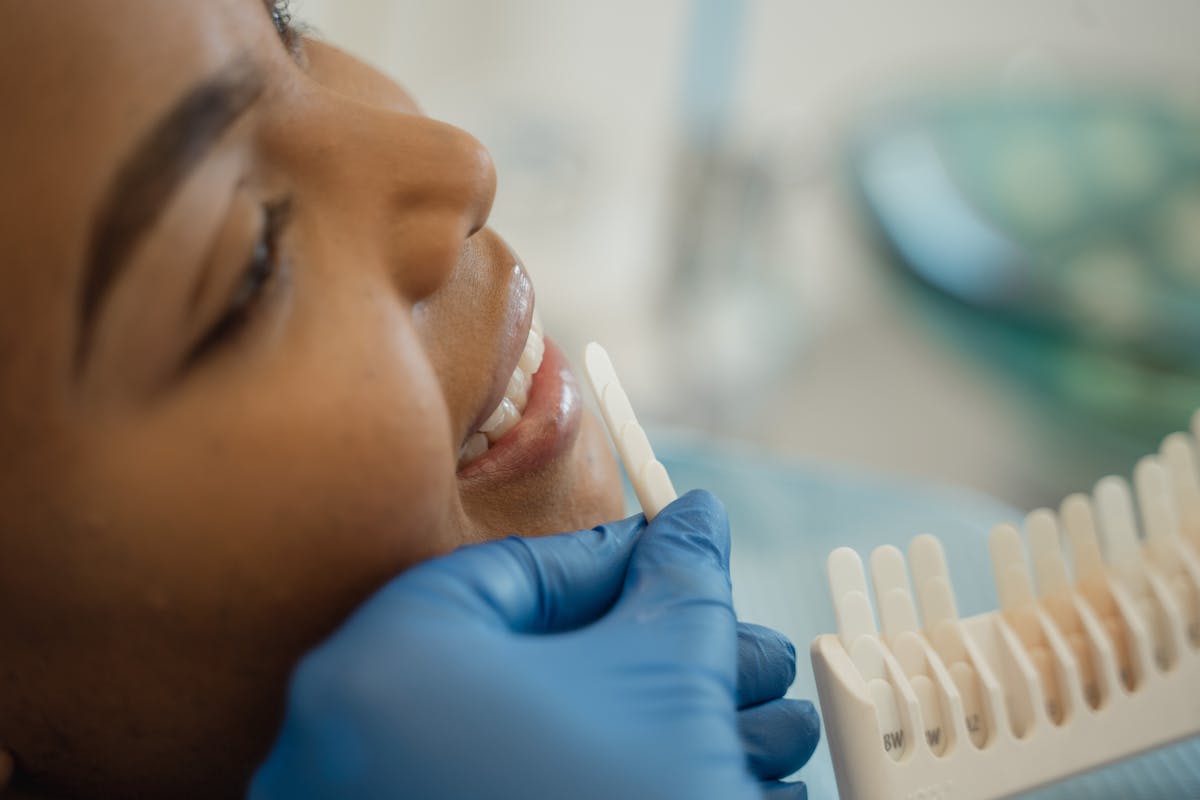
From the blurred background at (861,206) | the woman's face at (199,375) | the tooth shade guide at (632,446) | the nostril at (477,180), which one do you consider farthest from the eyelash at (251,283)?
the blurred background at (861,206)

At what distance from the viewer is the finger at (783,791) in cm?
75

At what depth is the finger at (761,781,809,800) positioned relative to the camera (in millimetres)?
748

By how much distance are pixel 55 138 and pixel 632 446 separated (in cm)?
42

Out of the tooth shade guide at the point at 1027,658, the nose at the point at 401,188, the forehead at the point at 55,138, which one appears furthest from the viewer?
the tooth shade guide at the point at 1027,658

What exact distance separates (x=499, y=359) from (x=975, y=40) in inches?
88.1

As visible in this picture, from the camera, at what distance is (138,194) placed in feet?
A: 1.90

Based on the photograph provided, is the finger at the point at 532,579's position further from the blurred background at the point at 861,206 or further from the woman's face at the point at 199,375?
the blurred background at the point at 861,206

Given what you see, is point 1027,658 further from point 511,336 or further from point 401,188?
point 401,188

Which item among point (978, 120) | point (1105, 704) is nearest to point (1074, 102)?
point (978, 120)

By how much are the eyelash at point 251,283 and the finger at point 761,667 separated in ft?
1.31

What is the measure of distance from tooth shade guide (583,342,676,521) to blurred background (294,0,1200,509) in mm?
1229

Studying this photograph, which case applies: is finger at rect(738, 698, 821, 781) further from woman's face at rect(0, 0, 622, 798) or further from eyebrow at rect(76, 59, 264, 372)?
eyebrow at rect(76, 59, 264, 372)

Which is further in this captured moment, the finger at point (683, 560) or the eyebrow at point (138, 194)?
the finger at point (683, 560)

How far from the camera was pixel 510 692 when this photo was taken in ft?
1.94
